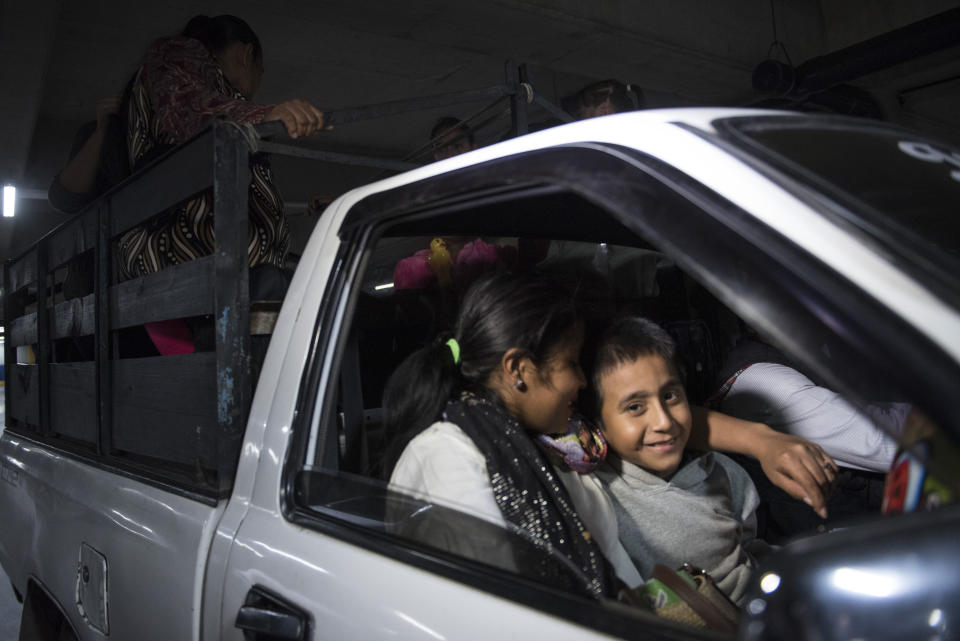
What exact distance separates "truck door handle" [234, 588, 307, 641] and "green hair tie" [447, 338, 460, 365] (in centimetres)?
53

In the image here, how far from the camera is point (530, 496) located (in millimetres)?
1160

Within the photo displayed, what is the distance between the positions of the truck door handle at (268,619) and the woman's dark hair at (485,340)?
35cm

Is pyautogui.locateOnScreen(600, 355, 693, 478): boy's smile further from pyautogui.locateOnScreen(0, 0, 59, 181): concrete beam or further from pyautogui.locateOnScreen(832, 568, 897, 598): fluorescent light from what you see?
pyautogui.locateOnScreen(0, 0, 59, 181): concrete beam

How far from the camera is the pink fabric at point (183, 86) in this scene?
2.08 meters

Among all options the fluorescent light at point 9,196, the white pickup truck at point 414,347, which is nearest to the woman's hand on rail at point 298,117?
the white pickup truck at point 414,347

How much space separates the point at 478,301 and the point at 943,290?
90 centimetres

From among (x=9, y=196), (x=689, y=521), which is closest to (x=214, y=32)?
(x=689, y=521)

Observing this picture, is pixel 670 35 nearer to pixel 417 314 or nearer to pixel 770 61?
pixel 770 61

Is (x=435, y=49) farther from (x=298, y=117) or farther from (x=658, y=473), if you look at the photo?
(x=658, y=473)

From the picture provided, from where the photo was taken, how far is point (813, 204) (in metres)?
0.79

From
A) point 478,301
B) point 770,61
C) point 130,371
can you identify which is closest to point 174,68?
point 130,371

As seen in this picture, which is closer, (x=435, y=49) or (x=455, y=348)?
(x=455, y=348)

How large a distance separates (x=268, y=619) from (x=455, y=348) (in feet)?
1.95

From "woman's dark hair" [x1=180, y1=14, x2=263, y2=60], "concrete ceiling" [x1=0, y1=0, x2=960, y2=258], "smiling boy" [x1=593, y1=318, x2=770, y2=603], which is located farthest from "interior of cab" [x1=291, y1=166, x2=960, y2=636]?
"concrete ceiling" [x1=0, y1=0, x2=960, y2=258]
